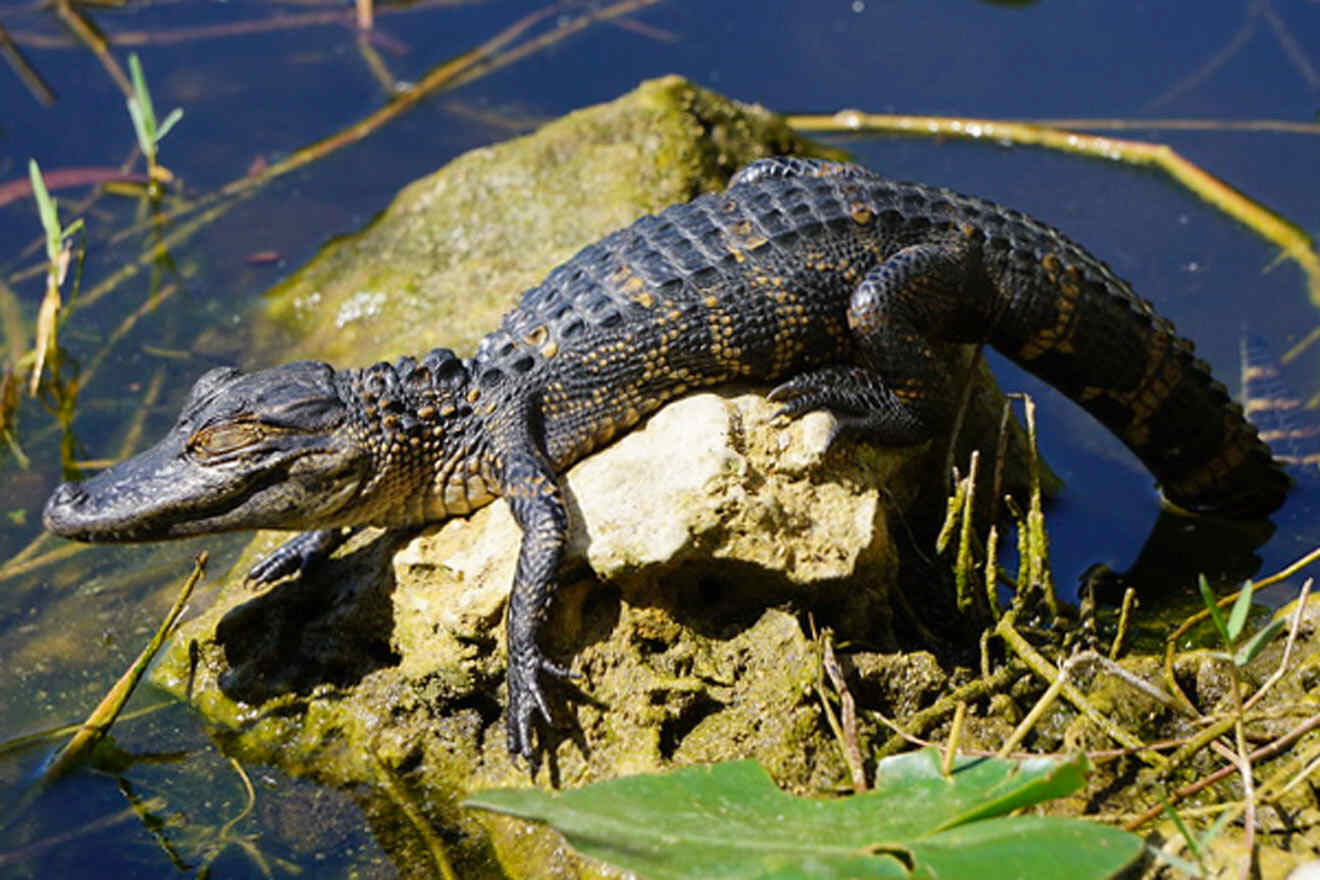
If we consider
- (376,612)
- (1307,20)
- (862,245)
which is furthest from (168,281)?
(1307,20)

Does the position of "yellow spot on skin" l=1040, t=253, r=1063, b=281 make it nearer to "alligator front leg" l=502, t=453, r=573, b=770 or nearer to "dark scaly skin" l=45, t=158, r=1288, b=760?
"dark scaly skin" l=45, t=158, r=1288, b=760

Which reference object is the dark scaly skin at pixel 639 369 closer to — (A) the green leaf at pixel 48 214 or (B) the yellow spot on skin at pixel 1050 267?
(B) the yellow spot on skin at pixel 1050 267

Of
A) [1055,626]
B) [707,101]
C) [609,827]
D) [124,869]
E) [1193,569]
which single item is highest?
[707,101]

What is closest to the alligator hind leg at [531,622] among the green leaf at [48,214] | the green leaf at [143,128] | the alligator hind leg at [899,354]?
the alligator hind leg at [899,354]

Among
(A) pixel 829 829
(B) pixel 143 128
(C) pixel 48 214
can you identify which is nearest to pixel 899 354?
(A) pixel 829 829

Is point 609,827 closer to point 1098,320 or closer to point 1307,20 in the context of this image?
point 1098,320

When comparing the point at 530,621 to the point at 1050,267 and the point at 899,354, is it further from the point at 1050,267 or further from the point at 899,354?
the point at 1050,267

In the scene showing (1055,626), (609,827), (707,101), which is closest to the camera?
(609,827)

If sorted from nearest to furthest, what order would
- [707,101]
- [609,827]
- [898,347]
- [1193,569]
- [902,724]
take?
[609,827]
[902,724]
[898,347]
[1193,569]
[707,101]
